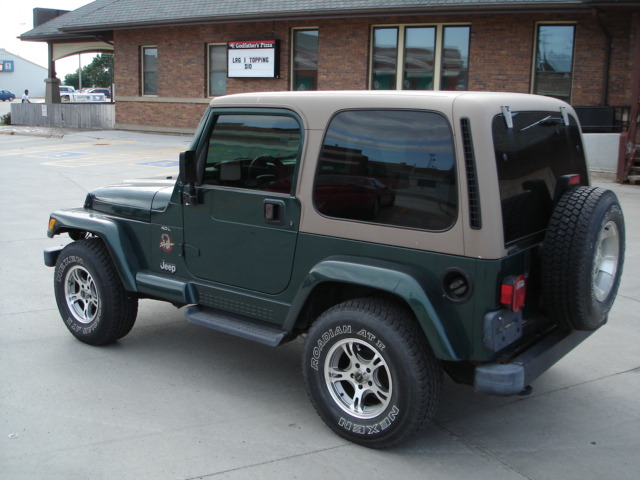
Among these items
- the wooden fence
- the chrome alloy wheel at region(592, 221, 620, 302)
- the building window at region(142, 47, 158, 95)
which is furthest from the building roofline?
the chrome alloy wheel at region(592, 221, 620, 302)

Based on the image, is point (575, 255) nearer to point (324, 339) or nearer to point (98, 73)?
point (324, 339)

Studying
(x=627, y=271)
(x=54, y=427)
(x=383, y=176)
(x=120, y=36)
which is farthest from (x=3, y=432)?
(x=120, y=36)

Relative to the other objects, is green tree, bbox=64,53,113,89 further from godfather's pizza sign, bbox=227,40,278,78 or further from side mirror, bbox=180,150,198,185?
side mirror, bbox=180,150,198,185

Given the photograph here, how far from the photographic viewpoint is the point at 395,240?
3635 mm

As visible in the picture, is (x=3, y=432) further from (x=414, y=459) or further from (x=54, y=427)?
(x=414, y=459)

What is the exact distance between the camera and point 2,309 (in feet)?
20.0

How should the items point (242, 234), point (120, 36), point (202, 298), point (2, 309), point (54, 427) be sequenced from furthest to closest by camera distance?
point (120, 36)
point (2, 309)
point (202, 298)
point (242, 234)
point (54, 427)

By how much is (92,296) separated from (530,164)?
10.8ft

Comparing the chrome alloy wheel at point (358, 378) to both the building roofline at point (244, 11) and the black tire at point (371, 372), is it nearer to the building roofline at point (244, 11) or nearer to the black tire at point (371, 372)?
the black tire at point (371, 372)

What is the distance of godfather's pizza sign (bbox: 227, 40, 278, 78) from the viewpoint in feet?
71.1

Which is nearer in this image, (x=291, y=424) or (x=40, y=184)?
(x=291, y=424)

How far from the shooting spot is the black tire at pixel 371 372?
3525 mm

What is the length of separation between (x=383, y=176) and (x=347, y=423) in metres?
1.37

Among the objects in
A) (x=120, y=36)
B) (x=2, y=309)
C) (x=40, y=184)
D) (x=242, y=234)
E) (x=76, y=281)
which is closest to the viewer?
(x=242, y=234)
